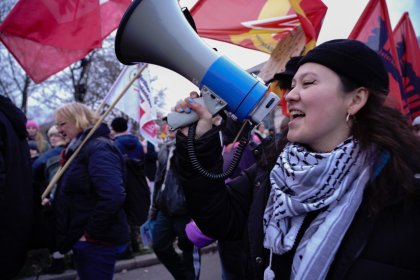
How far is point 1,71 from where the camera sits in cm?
1481

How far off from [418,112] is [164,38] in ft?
11.2

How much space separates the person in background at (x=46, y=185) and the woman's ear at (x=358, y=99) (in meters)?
1.95

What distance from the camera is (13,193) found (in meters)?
1.65

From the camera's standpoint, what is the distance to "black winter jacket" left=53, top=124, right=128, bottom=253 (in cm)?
218

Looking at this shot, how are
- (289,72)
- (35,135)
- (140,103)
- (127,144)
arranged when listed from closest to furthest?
(289,72), (140,103), (127,144), (35,135)

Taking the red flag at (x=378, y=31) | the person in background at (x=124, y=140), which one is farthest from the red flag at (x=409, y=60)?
the person in background at (x=124, y=140)

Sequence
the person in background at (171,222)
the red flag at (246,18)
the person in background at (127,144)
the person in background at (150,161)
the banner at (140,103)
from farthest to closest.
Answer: the person in background at (150,161) → the person in background at (127,144) → the banner at (140,103) → the red flag at (246,18) → the person in background at (171,222)

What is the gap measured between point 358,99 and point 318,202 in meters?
0.45

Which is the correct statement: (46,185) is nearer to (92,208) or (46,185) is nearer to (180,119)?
(92,208)

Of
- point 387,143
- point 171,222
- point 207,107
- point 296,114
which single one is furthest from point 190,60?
point 171,222

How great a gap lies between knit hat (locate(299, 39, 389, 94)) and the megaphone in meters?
0.25

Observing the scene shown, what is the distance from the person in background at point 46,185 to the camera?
2.10 m

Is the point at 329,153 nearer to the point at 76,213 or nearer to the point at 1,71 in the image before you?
the point at 76,213

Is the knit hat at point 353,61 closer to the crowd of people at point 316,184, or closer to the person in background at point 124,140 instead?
the crowd of people at point 316,184
